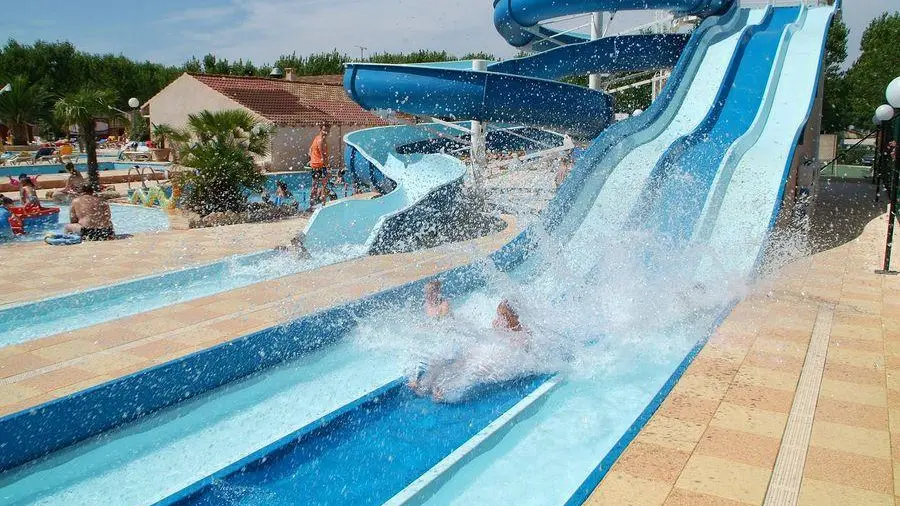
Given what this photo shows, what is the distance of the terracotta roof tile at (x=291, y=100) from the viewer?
21297 mm

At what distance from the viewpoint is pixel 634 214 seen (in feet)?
23.4

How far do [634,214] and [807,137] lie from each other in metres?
5.20

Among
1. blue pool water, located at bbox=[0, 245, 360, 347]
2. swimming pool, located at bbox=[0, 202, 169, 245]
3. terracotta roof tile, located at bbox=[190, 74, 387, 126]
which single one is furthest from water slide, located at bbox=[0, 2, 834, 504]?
terracotta roof tile, located at bbox=[190, 74, 387, 126]

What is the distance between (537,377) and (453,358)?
0.61m

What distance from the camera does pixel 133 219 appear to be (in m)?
12.5

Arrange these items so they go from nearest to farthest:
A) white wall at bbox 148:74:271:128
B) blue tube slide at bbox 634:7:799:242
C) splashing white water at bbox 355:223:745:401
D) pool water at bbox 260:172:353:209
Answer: splashing white water at bbox 355:223:745:401, blue tube slide at bbox 634:7:799:242, pool water at bbox 260:172:353:209, white wall at bbox 148:74:271:128

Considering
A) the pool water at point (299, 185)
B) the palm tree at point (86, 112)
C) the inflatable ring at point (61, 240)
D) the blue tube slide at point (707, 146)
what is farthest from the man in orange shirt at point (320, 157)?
the blue tube slide at point (707, 146)

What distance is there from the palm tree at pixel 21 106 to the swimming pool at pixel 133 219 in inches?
798

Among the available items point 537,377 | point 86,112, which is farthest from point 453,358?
point 86,112

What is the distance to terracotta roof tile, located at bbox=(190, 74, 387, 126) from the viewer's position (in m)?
21.3

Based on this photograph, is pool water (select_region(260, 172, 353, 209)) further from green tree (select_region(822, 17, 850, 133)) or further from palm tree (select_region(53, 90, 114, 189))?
green tree (select_region(822, 17, 850, 133))

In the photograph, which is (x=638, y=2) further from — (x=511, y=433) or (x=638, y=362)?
(x=511, y=433)

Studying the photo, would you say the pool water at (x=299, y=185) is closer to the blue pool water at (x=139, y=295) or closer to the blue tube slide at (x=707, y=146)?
the blue pool water at (x=139, y=295)

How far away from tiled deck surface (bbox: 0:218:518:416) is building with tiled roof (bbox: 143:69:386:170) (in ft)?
46.4
